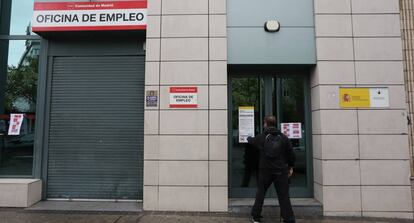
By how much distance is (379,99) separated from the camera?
610cm

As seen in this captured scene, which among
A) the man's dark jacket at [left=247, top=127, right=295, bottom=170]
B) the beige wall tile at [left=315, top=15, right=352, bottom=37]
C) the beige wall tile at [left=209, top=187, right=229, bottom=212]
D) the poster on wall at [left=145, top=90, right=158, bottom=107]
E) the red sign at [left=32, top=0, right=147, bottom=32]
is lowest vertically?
the beige wall tile at [left=209, top=187, right=229, bottom=212]

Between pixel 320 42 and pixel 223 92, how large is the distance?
2160 mm

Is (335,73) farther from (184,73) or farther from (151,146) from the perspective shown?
(151,146)

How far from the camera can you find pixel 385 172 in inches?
235

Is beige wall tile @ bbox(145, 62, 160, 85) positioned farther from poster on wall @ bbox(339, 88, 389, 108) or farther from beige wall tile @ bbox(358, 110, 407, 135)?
beige wall tile @ bbox(358, 110, 407, 135)

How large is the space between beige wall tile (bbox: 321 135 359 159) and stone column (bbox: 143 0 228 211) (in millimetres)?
1919

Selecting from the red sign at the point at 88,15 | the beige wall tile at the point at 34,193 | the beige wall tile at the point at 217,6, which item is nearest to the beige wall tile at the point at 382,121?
the beige wall tile at the point at 217,6

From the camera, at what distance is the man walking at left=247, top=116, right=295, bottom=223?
17.5 ft

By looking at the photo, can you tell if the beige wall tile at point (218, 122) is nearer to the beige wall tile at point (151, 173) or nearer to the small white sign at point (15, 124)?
the beige wall tile at point (151, 173)

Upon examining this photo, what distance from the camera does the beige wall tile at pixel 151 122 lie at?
6.24 meters

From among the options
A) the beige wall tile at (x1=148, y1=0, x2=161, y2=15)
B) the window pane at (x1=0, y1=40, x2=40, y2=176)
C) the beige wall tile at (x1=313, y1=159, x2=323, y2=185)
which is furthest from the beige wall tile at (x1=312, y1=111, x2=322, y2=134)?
the window pane at (x1=0, y1=40, x2=40, y2=176)

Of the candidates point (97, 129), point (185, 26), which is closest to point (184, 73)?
point (185, 26)

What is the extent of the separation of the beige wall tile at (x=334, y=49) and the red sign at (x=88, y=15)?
11.9 feet

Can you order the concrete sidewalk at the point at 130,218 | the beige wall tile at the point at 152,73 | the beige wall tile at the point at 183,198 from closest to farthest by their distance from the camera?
1. the concrete sidewalk at the point at 130,218
2. the beige wall tile at the point at 183,198
3. the beige wall tile at the point at 152,73
